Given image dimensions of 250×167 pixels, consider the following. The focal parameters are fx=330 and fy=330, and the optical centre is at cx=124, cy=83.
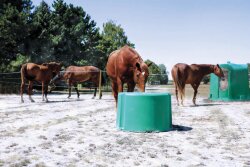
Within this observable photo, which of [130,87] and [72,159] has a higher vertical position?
[130,87]

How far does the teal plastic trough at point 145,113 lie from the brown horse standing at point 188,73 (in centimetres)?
714

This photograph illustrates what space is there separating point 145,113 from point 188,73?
27.1ft

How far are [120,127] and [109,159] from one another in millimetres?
2875

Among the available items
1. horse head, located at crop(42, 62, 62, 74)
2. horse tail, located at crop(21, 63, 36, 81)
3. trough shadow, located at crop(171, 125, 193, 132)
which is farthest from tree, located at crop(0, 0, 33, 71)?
trough shadow, located at crop(171, 125, 193, 132)

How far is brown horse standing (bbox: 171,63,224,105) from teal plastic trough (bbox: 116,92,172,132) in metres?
7.14

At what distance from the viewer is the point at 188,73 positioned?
15172 mm

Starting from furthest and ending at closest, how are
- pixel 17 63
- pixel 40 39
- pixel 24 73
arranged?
1. pixel 40 39
2. pixel 17 63
3. pixel 24 73

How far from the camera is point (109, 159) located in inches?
190

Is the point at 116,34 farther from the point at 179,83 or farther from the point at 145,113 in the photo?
the point at 145,113

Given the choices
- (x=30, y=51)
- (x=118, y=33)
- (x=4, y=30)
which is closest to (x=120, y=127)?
(x=4, y=30)

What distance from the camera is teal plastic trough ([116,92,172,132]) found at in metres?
7.37

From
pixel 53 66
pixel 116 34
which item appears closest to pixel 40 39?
pixel 53 66

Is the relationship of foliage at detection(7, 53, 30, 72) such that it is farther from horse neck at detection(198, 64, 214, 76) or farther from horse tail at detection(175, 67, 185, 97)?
horse neck at detection(198, 64, 214, 76)

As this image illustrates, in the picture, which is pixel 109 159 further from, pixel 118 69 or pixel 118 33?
pixel 118 33
